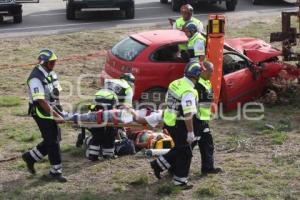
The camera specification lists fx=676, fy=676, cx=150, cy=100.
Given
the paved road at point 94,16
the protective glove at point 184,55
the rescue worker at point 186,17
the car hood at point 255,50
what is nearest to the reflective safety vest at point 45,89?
the protective glove at point 184,55

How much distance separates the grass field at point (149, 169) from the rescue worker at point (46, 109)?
0.28 metres

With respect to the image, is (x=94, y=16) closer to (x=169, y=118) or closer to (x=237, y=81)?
(x=237, y=81)

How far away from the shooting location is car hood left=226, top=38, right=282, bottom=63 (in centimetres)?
1323

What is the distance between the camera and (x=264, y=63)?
43.1ft

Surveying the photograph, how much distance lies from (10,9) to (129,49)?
8795 mm

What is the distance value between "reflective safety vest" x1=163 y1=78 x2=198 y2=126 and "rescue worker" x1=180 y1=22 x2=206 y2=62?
10.3 feet

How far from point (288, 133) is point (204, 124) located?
259 cm

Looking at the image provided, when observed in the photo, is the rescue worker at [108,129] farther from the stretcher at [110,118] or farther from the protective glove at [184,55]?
the protective glove at [184,55]

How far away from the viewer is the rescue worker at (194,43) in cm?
1196

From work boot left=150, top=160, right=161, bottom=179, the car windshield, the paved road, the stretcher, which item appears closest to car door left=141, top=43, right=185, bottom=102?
the car windshield

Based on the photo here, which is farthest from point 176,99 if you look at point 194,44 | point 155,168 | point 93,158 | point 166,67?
A: point 166,67

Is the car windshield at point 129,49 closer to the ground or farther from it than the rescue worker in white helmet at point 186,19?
closer to the ground

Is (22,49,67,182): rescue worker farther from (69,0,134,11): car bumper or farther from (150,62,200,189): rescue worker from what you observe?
(69,0,134,11): car bumper

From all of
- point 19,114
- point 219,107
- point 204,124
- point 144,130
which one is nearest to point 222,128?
point 219,107
